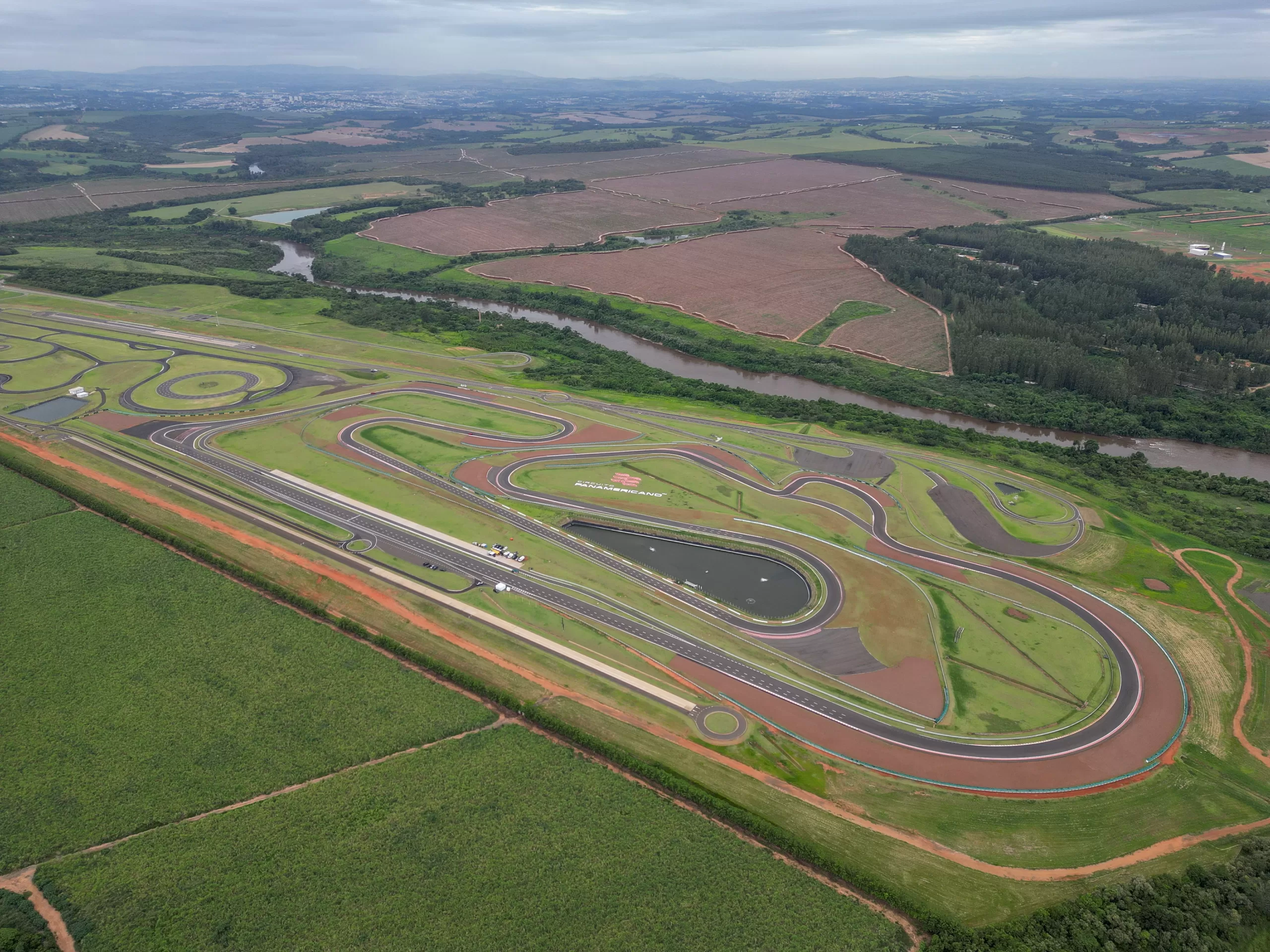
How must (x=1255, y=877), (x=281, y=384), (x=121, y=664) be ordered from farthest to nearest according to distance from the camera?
(x=281, y=384), (x=121, y=664), (x=1255, y=877)

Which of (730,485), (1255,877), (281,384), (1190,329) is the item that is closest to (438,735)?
(730,485)

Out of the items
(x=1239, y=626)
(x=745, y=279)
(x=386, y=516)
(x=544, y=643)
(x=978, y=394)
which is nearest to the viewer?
(x=544, y=643)

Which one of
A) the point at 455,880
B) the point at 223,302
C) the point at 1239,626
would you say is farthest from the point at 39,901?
A: the point at 223,302

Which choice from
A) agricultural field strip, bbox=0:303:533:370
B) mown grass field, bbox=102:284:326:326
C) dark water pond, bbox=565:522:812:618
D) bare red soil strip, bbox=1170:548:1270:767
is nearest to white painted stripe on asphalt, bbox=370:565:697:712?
dark water pond, bbox=565:522:812:618

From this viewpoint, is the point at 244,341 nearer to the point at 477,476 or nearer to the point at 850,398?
the point at 477,476

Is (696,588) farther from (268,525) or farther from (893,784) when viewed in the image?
(268,525)

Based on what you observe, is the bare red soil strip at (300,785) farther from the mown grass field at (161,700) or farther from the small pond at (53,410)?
the small pond at (53,410)

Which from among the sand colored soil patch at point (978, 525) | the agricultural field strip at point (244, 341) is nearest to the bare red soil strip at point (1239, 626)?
the sand colored soil patch at point (978, 525)
